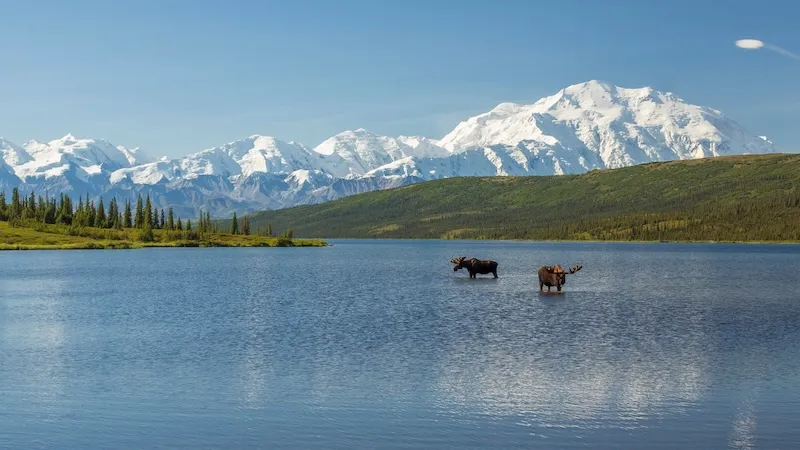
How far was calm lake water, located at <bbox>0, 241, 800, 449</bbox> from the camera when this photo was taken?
30.4 meters

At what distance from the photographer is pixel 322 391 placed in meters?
37.8

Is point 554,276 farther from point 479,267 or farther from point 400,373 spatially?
point 400,373

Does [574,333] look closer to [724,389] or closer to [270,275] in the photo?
[724,389]

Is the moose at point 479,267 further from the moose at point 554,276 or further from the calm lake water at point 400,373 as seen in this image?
the calm lake water at point 400,373

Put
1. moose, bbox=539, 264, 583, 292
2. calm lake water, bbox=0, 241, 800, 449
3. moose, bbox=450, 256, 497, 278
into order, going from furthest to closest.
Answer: moose, bbox=450, 256, 497, 278, moose, bbox=539, 264, 583, 292, calm lake water, bbox=0, 241, 800, 449

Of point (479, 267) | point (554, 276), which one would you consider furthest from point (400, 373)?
point (479, 267)

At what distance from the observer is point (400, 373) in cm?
4216

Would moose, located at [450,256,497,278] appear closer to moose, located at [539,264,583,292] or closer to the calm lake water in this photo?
moose, located at [539,264,583,292]

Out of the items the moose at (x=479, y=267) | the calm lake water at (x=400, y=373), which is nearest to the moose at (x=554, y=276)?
the calm lake water at (x=400, y=373)

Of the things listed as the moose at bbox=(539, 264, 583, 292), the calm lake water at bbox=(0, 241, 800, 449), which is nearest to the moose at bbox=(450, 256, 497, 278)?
the moose at bbox=(539, 264, 583, 292)

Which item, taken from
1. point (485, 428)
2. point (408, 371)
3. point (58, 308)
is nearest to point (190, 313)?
point (58, 308)

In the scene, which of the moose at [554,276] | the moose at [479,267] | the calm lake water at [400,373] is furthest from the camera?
the moose at [479,267]

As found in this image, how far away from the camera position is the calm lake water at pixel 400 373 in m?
30.4

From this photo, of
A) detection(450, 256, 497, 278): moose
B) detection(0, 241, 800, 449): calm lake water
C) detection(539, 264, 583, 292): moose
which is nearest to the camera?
detection(0, 241, 800, 449): calm lake water
